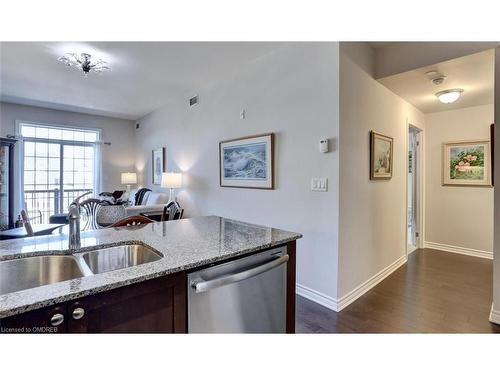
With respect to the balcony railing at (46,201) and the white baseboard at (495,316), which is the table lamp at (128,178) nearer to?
the balcony railing at (46,201)

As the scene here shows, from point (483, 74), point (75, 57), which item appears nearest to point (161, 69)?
point (75, 57)

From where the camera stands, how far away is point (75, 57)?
3.15 metres

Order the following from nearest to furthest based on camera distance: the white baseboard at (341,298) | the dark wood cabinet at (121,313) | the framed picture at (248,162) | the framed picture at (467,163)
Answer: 1. the dark wood cabinet at (121,313)
2. the white baseboard at (341,298)
3. the framed picture at (248,162)
4. the framed picture at (467,163)

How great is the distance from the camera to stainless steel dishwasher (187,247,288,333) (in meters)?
1.13

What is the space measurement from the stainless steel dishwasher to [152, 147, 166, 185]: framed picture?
435cm

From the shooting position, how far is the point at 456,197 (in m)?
4.22

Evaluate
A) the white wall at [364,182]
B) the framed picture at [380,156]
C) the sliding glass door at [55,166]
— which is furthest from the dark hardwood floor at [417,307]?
the sliding glass door at [55,166]

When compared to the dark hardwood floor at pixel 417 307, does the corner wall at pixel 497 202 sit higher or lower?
higher

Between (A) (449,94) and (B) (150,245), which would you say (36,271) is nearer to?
(B) (150,245)

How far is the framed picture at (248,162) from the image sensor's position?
2998mm

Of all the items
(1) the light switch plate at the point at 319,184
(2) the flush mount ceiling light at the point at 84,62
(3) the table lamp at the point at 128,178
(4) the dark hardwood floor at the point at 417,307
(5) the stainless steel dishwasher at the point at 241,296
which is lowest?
(4) the dark hardwood floor at the point at 417,307

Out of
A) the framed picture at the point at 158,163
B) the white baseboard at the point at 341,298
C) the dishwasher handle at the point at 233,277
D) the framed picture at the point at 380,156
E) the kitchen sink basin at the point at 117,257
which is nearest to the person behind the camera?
the dishwasher handle at the point at 233,277

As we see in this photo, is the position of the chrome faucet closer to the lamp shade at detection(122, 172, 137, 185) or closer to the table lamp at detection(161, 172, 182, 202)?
the table lamp at detection(161, 172, 182, 202)

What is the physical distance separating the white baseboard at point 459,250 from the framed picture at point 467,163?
3.34ft
